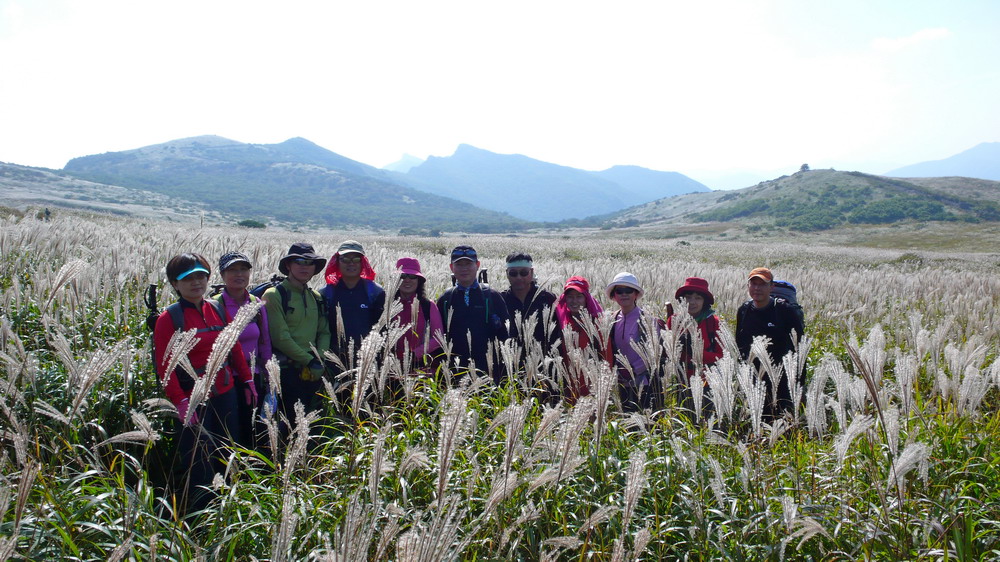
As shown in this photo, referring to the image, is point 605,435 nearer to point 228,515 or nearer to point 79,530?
point 228,515

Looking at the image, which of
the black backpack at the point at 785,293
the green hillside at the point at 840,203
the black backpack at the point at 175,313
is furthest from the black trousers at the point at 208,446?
the green hillside at the point at 840,203

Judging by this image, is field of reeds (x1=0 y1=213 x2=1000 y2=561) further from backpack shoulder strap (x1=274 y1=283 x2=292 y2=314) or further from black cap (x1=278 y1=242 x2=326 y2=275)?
black cap (x1=278 y1=242 x2=326 y2=275)

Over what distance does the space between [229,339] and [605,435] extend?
2208mm

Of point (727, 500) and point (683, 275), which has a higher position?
point (683, 275)

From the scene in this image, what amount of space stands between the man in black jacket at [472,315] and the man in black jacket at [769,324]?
2.40 m

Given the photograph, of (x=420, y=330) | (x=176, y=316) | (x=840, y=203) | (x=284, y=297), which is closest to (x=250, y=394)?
(x=176, y=316)

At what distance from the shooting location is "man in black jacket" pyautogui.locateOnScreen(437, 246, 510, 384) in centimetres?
519

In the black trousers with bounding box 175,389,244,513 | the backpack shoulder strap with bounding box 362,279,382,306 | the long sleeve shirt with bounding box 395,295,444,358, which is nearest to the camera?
the black trousers with bounding box 175,389,244,513

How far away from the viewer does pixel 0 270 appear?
560cm

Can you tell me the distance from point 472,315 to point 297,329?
171 centimetres

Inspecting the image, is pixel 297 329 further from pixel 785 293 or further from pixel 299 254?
pixel 785 293

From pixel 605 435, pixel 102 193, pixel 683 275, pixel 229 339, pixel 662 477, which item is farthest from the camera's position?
pixel 102 193

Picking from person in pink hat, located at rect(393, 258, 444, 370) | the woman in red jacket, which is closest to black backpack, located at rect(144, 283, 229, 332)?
the woman in red jacket

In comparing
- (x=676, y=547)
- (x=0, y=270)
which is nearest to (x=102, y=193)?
(x=0, y=270)
